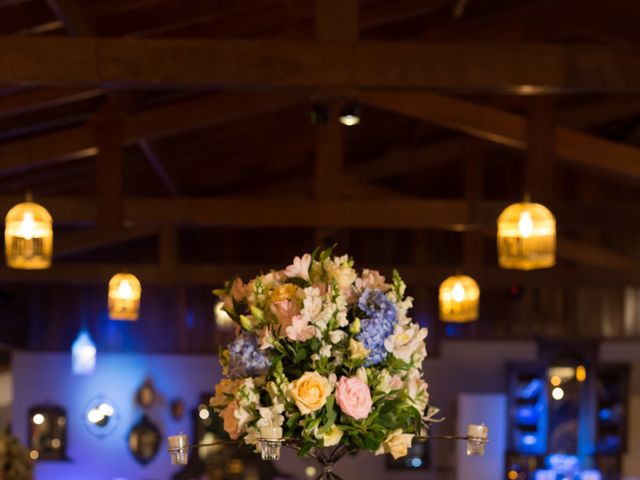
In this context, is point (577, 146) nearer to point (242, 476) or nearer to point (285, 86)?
point (285, 86)

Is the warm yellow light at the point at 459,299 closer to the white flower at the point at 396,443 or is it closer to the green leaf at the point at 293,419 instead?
the white flower at the point at 396,443

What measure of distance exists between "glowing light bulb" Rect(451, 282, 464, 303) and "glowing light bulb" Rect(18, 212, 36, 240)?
493 cm

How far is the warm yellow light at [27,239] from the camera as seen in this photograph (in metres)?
7.52

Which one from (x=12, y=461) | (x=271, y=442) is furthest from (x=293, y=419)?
(x=12, y=461)

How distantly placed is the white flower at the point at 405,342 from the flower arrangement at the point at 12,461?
9309mm

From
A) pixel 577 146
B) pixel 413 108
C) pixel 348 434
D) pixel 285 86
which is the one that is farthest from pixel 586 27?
pixel 348 434

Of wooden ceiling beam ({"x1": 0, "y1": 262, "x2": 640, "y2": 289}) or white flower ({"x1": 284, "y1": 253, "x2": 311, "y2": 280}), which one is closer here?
white flower ({"x1": 284, "y1": 253, "x2": 311, "y2": 280})

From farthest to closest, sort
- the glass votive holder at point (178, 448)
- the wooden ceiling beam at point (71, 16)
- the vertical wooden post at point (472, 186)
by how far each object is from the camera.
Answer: the vertical wooden post at point (472, 186), the wooden ceiling beam at point (71, 16), the glass votive holder at point (178, 448)

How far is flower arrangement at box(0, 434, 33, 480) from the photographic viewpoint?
11.5m

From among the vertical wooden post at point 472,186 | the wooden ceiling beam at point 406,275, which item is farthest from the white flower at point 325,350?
the vertical wooden post at point 472,186

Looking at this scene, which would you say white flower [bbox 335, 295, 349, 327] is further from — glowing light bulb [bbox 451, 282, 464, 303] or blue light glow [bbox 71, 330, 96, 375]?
blue light glow [bbox 71, 330, 96, 375]

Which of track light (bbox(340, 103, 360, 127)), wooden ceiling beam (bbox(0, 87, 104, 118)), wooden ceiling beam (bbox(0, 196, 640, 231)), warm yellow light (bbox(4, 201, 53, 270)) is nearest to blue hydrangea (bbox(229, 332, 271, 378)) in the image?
track light (bbox(340, 103, 360, 127))

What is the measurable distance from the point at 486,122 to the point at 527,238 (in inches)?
92.3

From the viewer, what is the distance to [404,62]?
22.6 ft
